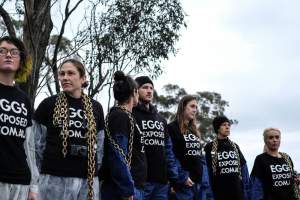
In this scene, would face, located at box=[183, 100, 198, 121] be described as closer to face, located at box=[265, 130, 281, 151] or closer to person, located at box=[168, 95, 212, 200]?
person, located at box=[168, 95, 212, 200]

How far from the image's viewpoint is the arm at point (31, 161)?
4.30 metres

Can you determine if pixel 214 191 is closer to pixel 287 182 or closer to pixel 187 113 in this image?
pixel 287 182

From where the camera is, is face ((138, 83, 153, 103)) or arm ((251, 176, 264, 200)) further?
arm ((251, 176, 264, 200))

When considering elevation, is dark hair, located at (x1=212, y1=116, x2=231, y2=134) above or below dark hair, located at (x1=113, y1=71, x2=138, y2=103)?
above

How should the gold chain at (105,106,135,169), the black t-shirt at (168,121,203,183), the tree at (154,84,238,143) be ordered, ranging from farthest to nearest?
the tree at (154,84,238,143)
the black t-shirt at (168,121,203,183)
the gold chain at (105,106,135,169)

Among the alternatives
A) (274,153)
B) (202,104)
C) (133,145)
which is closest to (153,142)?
(133,145)

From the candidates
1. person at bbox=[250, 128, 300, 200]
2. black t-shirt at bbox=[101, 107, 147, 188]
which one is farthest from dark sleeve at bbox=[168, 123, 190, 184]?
person at bbox=[250, 128, 300, 200]

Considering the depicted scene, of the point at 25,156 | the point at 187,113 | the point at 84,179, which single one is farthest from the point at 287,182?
the point at 25,156

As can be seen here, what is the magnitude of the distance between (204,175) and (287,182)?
1.47 m

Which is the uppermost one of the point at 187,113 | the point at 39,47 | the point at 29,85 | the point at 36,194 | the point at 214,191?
the point at 39,47

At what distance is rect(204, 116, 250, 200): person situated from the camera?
8.11 meters

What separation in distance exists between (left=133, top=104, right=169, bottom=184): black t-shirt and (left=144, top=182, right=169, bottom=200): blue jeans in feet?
0.15

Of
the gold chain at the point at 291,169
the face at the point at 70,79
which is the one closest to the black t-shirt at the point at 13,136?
the face at the point at 70,79

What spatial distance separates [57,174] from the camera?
4469mm
